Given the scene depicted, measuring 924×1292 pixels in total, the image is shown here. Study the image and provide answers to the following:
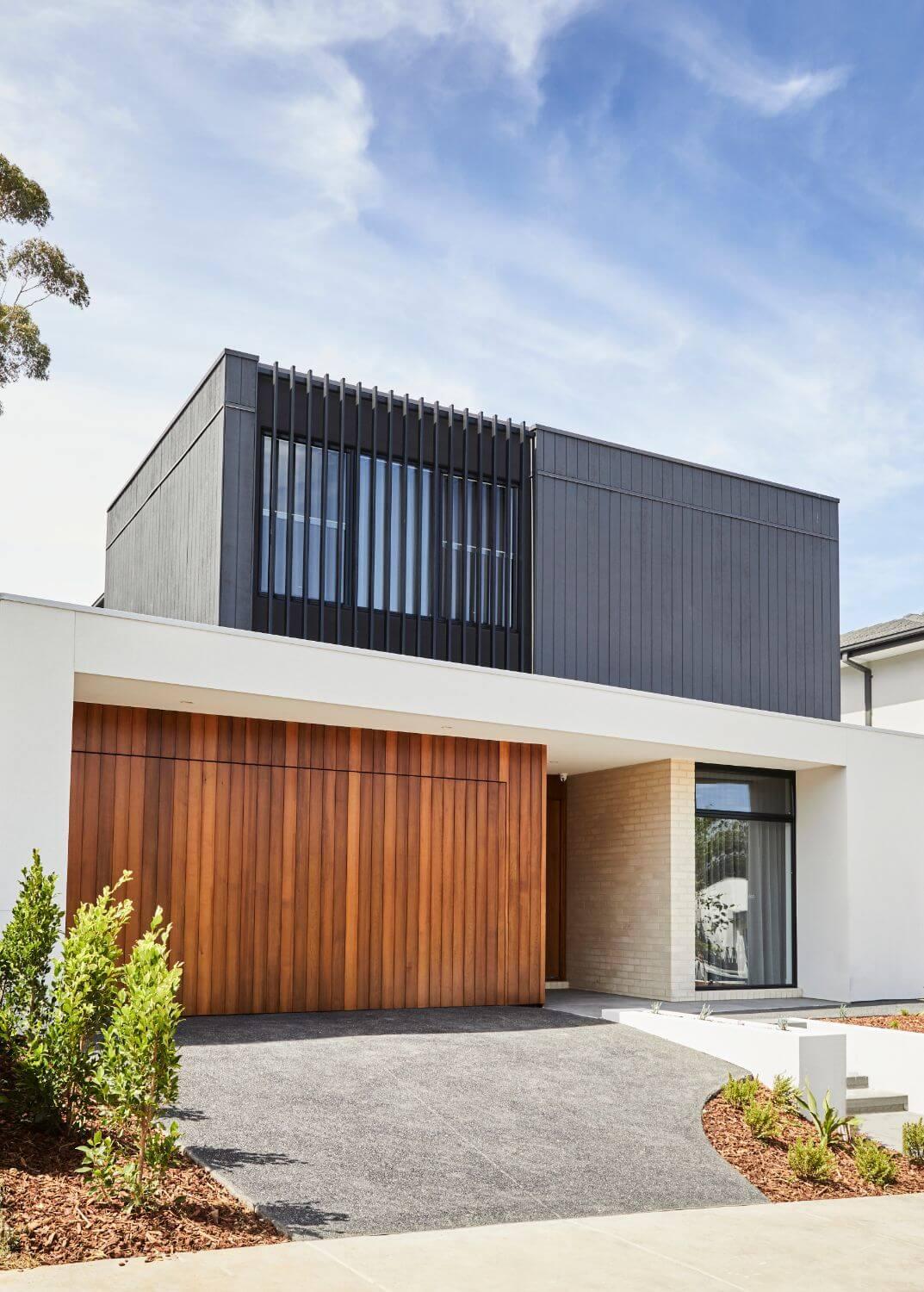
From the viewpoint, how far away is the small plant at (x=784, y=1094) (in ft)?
28.9

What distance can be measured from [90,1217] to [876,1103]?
714 cm

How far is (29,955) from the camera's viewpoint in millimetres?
6785

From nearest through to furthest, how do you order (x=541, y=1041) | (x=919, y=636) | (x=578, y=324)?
1. (x=541, y=1041)
2. (x=578, y=324)
3. (x=919, y=636)

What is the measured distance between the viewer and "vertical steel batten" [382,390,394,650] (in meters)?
16.1

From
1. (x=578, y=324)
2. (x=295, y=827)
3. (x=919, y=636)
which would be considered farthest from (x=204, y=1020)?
(x=919, y=636)

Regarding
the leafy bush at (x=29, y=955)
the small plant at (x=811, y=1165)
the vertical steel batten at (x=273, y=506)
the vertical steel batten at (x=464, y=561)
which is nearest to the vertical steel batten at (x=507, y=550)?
the vertical steel batten at (x=464, y=561)

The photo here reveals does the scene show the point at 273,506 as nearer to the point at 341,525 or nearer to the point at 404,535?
the point at 341,525

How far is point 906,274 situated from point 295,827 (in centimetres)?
935

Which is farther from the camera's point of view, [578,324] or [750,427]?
[750,427]

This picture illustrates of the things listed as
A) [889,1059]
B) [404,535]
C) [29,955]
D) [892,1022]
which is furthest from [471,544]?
[29,955]

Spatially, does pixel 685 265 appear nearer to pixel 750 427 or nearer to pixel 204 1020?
pixel 750 427

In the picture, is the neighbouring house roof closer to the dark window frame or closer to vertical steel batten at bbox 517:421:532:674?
the dark window frame

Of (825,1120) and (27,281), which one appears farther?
(27,281)

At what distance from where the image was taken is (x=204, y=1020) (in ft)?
34.4
